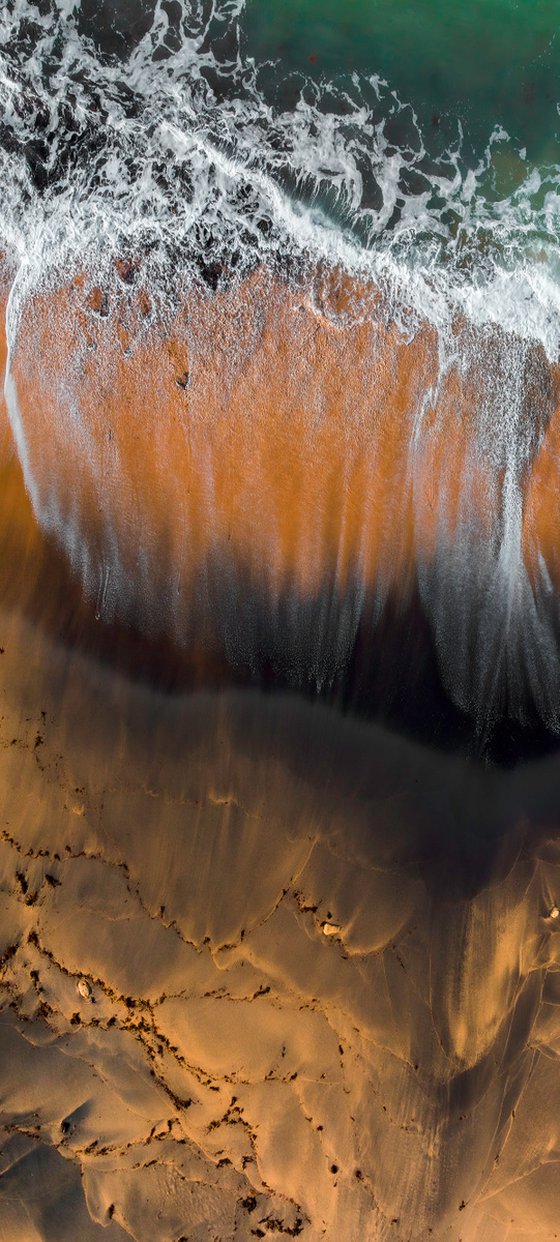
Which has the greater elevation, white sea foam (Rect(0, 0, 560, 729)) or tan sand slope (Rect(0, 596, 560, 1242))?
white sea foam (Rect(0, 0, 560, 729))

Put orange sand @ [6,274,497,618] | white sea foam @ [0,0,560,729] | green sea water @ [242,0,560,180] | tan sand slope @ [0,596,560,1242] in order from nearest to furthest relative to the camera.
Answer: tan sand slope @ [0,596,560,1242] < orange sand @ [6,274,497,618] < white sea foam @ [0,0,560,729] < green sea water @ [242,0,560,180]

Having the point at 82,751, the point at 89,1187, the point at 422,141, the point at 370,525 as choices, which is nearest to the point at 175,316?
the point at 370,525

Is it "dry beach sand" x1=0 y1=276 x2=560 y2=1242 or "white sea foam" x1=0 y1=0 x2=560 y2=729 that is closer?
"dry beach sand" x1=0 y1=276 x2=560 y2=1242

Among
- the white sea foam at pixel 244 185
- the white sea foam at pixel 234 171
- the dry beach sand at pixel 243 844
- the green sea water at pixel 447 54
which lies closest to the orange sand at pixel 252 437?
the dry beach sand at pixel 243 844

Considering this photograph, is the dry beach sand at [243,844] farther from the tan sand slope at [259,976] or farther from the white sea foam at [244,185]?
the white sea foam at [244,185]

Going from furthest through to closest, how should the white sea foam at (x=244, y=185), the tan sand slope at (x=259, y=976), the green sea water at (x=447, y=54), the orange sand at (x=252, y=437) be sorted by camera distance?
the green sea water at (x=447, y=54)
the white sea foam at (x=244, y=185)
the orange sand at (x=252, y=437)
the tan sand slope at (x=259, y=976)

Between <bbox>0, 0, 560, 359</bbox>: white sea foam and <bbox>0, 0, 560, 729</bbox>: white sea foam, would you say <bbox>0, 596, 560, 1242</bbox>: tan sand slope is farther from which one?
<bbox>0, 0, 560, 359</bbox>: white sea foam

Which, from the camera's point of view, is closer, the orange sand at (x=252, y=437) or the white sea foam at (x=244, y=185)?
the orange sand at (x=252, y=437)

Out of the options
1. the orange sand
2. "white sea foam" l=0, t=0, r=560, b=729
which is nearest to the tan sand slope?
the orange sand
